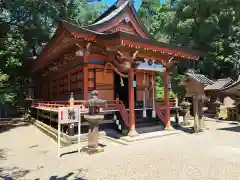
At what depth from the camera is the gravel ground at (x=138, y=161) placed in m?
5.17

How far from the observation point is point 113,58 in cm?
1010

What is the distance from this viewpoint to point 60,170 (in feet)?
19.0

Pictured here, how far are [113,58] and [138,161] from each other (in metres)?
5.37

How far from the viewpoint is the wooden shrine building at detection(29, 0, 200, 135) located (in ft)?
29.4

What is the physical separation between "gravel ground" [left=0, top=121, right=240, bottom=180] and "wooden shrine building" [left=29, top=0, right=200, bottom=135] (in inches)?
85.6

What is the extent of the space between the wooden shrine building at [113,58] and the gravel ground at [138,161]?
218 centimetres

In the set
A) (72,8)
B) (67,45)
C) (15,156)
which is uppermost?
(72,8)

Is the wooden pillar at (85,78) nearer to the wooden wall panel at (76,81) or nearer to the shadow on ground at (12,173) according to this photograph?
the wooden wall panel at (76,81)

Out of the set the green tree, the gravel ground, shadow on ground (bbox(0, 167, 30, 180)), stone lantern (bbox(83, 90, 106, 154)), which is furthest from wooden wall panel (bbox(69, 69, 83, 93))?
the green tree

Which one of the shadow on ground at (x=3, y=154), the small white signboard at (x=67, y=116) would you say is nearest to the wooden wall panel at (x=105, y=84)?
the small white signboard at (x=67, y=116)

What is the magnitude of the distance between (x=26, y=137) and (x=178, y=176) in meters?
8.87

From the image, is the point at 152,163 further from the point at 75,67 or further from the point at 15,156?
the point at 75,67

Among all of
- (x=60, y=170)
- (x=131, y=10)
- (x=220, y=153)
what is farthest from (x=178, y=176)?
(x=131, y=10)

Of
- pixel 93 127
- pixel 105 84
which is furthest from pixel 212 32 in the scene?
pixel 93 127
